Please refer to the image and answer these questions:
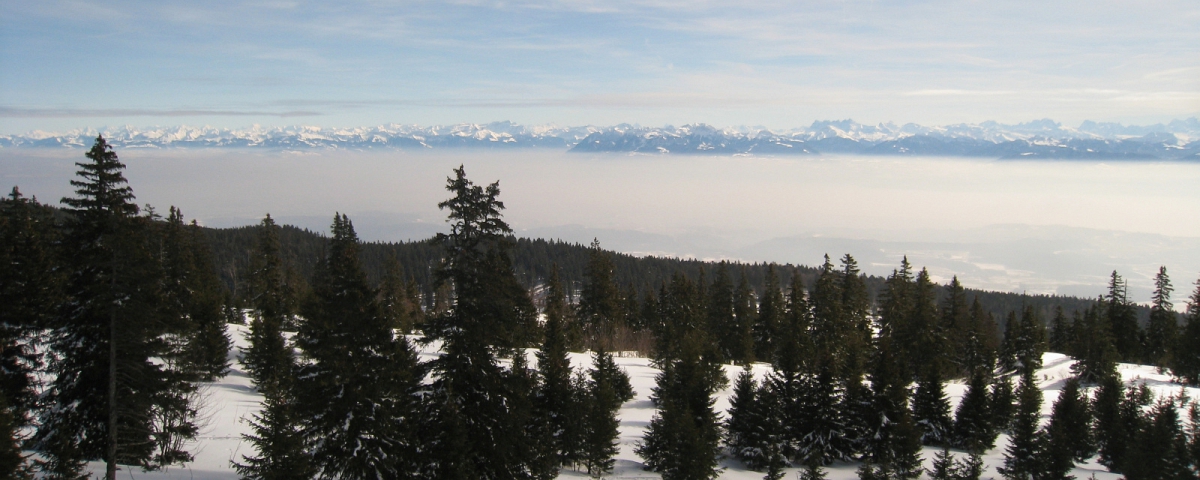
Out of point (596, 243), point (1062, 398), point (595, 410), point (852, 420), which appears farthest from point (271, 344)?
point (1062, 398)

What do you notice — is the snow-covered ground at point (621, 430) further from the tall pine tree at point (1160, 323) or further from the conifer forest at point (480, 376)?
the tall pine tree at point (1160, 323)

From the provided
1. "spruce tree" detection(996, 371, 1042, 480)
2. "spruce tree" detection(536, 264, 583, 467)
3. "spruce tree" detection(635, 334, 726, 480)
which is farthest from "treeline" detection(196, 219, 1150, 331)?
"spruce tree" detection(536, 264, 583, 467)

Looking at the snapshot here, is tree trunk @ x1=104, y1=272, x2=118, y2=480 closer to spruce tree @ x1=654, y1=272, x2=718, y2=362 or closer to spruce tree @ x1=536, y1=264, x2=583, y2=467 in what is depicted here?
spruce tree @ x1=536, y1=264, x2=583, y2=467

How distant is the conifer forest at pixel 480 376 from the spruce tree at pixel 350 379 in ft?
0.21

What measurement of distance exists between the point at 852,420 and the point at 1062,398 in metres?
15.5

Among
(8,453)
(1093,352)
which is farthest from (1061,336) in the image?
(8,453)

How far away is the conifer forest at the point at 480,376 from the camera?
1747 cm

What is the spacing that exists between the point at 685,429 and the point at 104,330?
70.8 ft

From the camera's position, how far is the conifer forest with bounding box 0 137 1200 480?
17.5 m

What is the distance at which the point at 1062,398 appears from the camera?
4084 centimetres

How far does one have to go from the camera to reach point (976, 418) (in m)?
40.9

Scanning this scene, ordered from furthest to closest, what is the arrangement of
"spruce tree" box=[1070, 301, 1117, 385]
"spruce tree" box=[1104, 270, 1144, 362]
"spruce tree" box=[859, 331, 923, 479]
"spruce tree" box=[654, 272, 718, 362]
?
"spruce tree" box=[1104, 270, 1144, 362]
"spruce tree" box=[1070, 301, 1117, 385]
"spruce tree" box=[654, 272, 718, 362]
"spruce tree" box=[859, 331, 923, 479]

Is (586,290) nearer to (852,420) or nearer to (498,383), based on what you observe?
(852,420)

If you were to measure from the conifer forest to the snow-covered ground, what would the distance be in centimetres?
51
